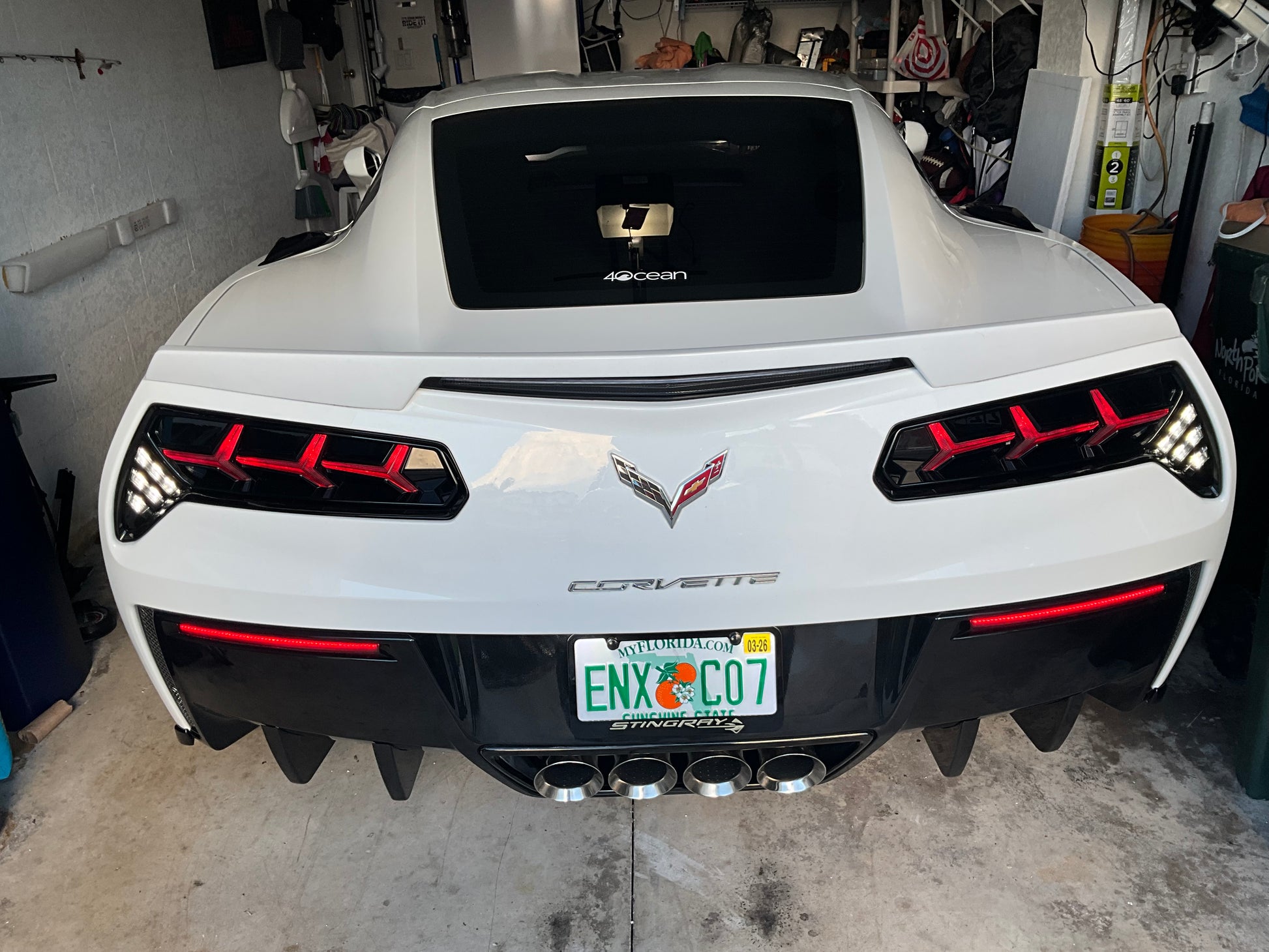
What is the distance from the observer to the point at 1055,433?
4.47ft

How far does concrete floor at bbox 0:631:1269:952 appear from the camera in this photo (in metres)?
1.67

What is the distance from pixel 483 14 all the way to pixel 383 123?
1.29 meters

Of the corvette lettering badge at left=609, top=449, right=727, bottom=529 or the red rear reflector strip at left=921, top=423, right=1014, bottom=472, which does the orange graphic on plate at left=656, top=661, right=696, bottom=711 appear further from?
the red rear reflector strip at left=921, top=423, right=1014, bottom=472

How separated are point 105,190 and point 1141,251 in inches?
160

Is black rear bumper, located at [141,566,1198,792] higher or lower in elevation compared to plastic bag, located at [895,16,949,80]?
lower

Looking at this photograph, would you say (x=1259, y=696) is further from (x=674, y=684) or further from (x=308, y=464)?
(x=308, y=464)

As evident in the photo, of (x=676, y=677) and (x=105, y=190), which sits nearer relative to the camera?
(x=676, y=677)

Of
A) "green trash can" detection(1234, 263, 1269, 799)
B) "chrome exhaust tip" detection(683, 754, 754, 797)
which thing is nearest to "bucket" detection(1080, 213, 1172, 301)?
"green trash can" detection(1234, 263, 1269, 799)

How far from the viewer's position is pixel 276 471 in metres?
1.38

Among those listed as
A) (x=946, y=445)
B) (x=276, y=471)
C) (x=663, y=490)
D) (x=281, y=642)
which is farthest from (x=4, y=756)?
(x=946, y=445)

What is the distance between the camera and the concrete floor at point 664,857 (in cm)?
167

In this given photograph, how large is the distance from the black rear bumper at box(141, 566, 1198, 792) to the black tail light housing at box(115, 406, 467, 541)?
180 mm

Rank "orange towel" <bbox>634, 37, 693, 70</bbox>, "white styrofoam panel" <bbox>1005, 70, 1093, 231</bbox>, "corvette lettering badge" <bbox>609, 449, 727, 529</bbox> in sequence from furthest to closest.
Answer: "orange towel" <bbox>634, 37, 693, 70</bbox> < "white styrofoam panel" <bbox>1005, 70, 1093, 231</bbox> < "corvette lettering badge" <bbox>609, 449, 727, 529</bbox>

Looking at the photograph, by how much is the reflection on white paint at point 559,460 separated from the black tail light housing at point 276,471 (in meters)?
0.09
